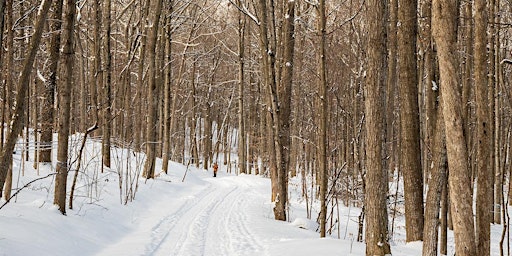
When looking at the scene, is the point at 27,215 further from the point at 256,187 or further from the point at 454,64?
the point at 256,187

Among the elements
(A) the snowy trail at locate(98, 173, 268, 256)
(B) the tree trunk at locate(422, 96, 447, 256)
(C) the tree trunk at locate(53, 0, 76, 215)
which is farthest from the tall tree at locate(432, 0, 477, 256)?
(C) the tree trunk at locate(53, 0, 76, 215)

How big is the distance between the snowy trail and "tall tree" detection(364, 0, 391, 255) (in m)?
2.00

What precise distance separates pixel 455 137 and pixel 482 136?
13.2ft

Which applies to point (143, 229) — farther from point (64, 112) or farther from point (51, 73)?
point (51, 73)

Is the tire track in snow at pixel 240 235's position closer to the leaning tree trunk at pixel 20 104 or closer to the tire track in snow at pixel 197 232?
the tire track in snow at pixel 197 232

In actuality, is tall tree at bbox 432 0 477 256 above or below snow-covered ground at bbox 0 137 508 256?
above

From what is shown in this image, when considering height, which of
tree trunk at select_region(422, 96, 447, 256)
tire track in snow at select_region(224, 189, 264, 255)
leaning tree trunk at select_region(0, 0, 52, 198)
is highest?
leaning tree trunk at select_region(0, 0, 52, 198)

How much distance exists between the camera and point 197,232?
905 centimetres

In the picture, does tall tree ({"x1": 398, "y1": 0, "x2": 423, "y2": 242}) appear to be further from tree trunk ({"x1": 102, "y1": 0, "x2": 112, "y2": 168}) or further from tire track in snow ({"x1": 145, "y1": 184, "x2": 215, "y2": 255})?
tree trunk ({"x1": 102, "y1": 0, "x2": 112, "y2": 168})

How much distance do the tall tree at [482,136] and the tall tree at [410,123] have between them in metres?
1.07

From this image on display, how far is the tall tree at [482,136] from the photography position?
25.5 ft

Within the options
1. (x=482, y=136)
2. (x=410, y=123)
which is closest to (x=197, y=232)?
(x=410, y=123)

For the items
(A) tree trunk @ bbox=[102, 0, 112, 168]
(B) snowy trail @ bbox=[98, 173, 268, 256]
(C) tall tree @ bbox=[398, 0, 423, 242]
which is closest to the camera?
(B) snowy trail @ bbox=[98, 173, 268, 256]

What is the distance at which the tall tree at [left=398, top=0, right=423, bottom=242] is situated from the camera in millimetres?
8578
